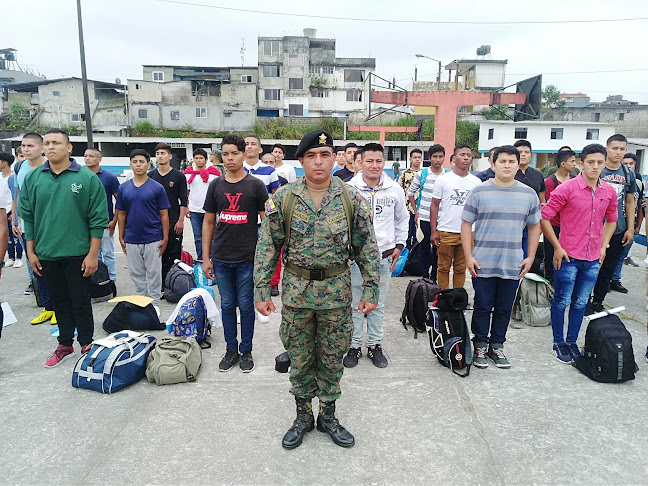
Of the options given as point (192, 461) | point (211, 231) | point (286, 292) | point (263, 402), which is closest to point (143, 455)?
point (192, 461)

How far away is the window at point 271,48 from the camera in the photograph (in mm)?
46719

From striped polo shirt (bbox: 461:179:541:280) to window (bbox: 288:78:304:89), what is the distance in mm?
46473

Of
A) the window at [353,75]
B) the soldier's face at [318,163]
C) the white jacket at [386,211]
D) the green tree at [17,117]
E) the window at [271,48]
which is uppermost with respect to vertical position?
the window at [271,48]

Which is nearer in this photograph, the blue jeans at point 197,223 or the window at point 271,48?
the blue jeans at point 197,223

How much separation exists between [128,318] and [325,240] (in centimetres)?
319

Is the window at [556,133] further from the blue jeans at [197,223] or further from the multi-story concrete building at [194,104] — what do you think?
the blue jeans at [197,223]

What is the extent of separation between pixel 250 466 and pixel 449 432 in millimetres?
1382

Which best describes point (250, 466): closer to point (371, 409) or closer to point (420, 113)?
point (371, 409)

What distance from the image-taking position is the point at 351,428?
3062mm

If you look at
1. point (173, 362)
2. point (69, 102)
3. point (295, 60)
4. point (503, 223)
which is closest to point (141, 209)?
point (173, 362)

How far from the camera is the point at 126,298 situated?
4.90m

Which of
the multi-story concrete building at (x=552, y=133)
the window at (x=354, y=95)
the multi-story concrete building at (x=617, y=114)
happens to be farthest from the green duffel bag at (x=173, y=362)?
the multi-story concrete building at (x=617, y=114)

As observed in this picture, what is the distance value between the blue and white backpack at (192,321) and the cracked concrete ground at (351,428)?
0.36m

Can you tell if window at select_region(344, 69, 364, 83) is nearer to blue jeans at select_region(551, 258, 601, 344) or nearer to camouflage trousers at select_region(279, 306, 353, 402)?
blue jeans at select_region(551, 258, 601, 344)
